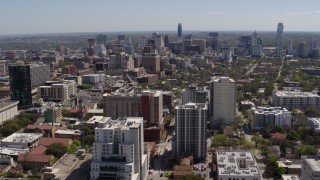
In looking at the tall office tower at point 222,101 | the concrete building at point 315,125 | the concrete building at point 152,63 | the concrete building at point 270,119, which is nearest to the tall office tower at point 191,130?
the tall office tower at point 222,101

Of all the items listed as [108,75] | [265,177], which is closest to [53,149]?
[265,177]

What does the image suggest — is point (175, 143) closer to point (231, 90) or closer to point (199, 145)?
point (199, 145)

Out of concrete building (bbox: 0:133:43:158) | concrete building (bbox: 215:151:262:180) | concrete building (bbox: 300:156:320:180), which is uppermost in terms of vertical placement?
concrete building (bbox: 300:156:320:180)

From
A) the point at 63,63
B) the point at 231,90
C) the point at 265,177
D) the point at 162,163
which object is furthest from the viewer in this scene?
the point at 63,63

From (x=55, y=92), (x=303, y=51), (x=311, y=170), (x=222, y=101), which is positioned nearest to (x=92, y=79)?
(x=55, y=92)

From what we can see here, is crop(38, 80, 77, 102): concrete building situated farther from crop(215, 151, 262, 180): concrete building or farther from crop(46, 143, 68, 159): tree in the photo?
crop(215, 151, 262, 180): concrete building

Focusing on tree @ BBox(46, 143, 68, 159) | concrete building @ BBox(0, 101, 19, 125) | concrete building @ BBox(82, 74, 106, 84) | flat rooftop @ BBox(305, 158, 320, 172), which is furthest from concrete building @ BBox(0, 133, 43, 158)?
concrete building @ BBox(82, 74, 106, 84)

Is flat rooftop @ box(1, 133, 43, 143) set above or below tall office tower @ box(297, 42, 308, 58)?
below
